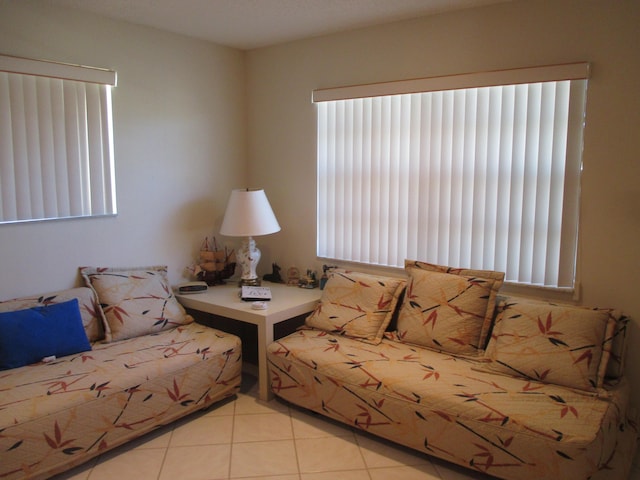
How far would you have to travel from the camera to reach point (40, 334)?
101 inches

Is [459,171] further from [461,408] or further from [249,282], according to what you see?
[249,282]

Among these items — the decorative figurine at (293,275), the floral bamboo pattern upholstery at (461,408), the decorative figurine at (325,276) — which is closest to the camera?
the floral bamboo pattern upholstery at (461,408)

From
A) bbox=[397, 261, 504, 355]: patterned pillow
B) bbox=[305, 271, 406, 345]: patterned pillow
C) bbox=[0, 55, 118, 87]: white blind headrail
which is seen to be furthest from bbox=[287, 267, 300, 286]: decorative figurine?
bbox=[0, 55, 118, 87]: white blind headrail

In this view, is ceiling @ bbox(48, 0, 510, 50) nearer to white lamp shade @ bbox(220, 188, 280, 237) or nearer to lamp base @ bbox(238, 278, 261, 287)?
white lamp shade @ bbox(220, 188, 280, 237)

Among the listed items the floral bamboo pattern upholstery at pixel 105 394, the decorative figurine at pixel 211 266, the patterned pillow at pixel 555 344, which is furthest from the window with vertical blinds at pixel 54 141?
the patterned pillow at pixel 555 344

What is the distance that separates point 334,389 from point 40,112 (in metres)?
2.33

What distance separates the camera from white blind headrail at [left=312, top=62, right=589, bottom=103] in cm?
257

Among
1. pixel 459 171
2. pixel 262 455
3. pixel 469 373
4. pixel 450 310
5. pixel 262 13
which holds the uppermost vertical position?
pixel 262 13

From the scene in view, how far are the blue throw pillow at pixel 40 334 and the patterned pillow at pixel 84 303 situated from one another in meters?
0.09

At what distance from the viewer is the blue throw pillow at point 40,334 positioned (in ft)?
8.11

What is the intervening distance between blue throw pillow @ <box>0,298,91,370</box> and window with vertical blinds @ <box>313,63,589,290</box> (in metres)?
1.81

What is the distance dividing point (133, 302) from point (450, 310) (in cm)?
197

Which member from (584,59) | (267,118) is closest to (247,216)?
(267,118)

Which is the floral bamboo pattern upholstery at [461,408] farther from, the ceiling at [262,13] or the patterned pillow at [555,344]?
the ceiling at [262,13]
